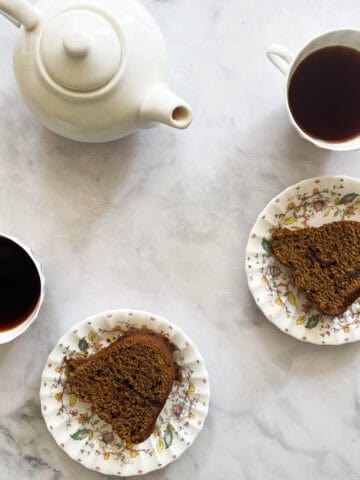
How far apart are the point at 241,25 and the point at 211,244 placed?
48 centimetres

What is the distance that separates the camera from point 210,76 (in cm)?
125

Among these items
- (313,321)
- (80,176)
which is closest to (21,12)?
(80,176)

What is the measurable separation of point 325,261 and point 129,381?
49 centimetres

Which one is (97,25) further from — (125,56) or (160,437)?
(160,437)

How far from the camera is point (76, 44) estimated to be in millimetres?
905

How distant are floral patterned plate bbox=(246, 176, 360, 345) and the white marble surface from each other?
0.18 feet

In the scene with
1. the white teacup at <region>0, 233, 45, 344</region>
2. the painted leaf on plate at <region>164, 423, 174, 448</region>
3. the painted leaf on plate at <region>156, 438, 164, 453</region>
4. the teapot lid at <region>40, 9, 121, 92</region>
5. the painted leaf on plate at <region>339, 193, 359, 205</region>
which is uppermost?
the teapot lid at <region>40, 9, 121, 92</region>

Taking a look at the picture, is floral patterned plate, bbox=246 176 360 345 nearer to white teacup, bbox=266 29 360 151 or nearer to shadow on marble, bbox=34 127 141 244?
white teacup, bbox=266 29 360 151

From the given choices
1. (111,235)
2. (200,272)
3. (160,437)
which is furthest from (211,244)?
(160,437)

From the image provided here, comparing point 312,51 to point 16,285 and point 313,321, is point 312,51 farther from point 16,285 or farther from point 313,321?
point 16,285

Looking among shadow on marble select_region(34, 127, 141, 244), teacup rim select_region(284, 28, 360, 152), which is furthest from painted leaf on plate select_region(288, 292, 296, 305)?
shadow on marble select_region(34, 127, 141, 244)

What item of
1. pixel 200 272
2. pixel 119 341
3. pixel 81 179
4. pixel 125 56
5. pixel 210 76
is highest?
pixel 125 56

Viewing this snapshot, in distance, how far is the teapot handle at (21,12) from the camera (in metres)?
0.93

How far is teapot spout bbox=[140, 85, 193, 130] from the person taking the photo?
3.26 feet
